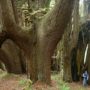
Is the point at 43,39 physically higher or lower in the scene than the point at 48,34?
lower

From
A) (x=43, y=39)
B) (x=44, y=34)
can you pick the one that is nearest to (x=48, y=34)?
(x=44, y=34)

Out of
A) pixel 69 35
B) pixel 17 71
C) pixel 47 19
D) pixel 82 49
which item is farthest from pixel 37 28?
pixel 17 71

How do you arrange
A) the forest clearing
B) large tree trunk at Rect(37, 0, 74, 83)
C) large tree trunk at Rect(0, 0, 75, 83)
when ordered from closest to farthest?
large tree trunk at Rect(0, 0, 75, 83)
the forest clearing
large tree trunk at Rect(37, 0, 74, 83)

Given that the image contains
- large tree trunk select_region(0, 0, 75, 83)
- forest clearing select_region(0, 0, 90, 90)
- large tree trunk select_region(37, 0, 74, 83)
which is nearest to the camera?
large tree trunk select_region(0, 0, 75, 83)

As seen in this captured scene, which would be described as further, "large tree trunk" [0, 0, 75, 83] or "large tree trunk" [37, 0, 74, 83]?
"large tree trunk" [37, 0, 74, 83]

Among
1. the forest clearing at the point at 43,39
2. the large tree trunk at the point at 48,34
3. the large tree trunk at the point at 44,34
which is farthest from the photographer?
the large tree trunk at the point at 48,34

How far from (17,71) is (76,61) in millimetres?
4147

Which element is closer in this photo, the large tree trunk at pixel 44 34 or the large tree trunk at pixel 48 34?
the large tree trunk at pixel 44 34

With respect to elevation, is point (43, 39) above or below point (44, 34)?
below

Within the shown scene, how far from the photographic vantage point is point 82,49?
16.8 meters

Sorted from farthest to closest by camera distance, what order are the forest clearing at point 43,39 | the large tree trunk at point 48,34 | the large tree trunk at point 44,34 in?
the large tree trunk at point 48,34, the forest clearing at point 43,39, the large tree trunk at point 44,34

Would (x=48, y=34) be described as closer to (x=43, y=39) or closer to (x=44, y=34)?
(x=44, y=34)

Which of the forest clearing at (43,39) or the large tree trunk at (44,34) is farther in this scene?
the forest clearing at (43,39)

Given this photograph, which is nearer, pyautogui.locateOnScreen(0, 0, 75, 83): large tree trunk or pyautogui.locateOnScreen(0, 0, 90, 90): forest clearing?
pyautogui.locateOnScreen(0, 0, 75, 83): large tree trunk
